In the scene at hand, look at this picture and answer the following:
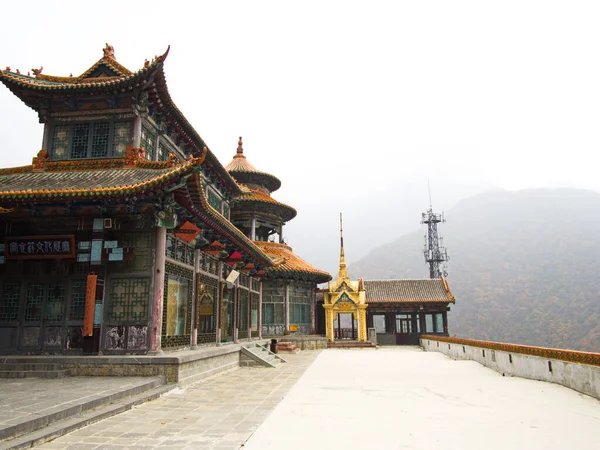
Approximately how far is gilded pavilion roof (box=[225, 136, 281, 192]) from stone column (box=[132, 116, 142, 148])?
14.7 m

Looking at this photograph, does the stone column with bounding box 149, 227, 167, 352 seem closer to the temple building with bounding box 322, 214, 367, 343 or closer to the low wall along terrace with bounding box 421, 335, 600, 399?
the low wall along terrace with bounding box 421, 335, 600, 399

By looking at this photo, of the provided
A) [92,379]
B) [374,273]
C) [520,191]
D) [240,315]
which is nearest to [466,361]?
[240,315]

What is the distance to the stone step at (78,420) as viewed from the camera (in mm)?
5469

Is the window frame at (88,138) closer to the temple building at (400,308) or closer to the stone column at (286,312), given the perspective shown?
the stone column at (286,312)

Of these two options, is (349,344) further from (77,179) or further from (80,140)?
(77,179)

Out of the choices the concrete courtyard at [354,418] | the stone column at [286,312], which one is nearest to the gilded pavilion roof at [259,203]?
the stone column at [286,312]

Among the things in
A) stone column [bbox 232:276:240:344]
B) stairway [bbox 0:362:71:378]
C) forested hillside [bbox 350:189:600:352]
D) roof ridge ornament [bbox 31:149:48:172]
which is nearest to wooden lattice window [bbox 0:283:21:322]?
stairway [bbox 0:362:71:378]

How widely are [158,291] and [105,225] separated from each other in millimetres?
2018

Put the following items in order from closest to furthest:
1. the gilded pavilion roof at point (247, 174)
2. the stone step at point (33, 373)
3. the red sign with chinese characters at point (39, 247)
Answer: the stone step at point (33, 373) → the red sign with chinese characters at point (39, 247) → the gilded pavilion roof at point (247, 174)

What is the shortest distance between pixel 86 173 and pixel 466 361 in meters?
15.6

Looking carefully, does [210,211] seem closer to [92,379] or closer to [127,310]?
[127,310]

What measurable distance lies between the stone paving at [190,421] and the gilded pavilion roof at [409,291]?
2111cm

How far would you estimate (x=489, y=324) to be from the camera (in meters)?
87.4

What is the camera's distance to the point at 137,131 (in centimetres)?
1269
